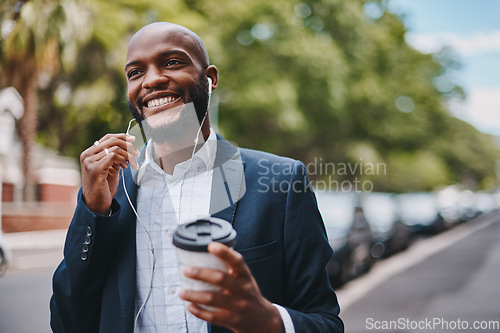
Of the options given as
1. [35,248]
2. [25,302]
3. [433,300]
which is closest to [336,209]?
[433,300]

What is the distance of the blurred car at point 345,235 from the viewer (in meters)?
9.39

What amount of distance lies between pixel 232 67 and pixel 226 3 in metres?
2.25

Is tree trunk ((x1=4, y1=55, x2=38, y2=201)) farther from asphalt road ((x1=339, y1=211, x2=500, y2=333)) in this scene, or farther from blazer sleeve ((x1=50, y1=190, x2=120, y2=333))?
blazer sleeve ((x1=50, y1=190, x2=120, y2=333))

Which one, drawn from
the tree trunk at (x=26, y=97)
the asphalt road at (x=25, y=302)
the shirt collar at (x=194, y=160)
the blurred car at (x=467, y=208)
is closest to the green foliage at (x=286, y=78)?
the tree trunk at (x=26, y=97)

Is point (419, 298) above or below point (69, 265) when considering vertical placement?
below

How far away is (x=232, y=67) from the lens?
18516 mm

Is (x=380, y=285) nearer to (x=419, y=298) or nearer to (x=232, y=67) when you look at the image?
(x=419, y=298)

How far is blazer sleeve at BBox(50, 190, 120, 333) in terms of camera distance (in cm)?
139

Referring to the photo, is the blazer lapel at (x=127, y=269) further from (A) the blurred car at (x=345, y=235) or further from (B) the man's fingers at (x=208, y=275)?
(A) the blurred car at (x=345, y=235)

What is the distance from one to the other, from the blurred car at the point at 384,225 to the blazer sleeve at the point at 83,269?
11.8 m

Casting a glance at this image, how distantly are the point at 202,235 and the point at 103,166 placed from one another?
0.44 metres

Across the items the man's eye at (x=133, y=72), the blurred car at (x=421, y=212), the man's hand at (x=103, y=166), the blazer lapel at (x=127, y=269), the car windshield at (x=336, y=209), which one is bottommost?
the blurred car at (x=421, y=212)

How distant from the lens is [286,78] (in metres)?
18.8

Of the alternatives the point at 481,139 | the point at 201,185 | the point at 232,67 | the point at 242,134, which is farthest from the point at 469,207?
the point at 201,185
